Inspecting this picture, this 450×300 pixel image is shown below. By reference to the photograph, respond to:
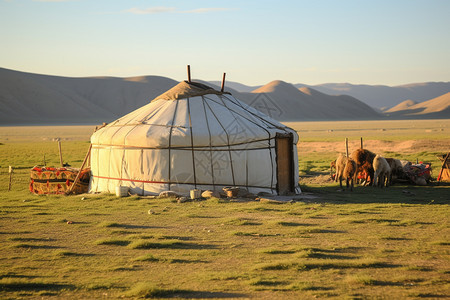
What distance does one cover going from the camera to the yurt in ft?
45.2

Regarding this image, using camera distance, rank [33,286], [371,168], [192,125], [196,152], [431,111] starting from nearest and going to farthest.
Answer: [33,286], [196,152], [192,125], [371,168], [431,111]

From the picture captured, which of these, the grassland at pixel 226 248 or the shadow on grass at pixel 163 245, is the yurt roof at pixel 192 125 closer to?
the grassland at pixel 226 248

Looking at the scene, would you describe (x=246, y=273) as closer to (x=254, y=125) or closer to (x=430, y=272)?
(x=430, y=272)

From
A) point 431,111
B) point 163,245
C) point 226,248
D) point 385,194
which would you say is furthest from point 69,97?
point 226,248

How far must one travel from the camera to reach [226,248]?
862 cm

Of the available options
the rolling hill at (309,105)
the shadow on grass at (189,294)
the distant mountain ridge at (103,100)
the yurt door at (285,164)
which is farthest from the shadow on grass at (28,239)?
the rolling hill at (309,105)

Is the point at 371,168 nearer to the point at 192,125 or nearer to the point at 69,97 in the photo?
the point at 192,125

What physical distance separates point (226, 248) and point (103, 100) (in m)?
132

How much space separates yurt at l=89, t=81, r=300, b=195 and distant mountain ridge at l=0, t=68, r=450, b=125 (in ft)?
262

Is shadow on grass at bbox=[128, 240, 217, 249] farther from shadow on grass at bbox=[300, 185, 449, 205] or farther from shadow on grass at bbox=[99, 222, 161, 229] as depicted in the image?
shadow on grass at bbox=[300, 185, 449, 205]

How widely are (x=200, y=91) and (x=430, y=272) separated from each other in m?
9.62

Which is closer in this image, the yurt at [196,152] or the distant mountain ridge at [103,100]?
the yurt at [196,152]

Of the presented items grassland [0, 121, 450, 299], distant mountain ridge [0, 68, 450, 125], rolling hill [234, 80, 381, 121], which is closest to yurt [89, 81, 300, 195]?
grassland [0, 121, 450, 299]

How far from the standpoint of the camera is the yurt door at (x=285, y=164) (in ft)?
→ 47.5
